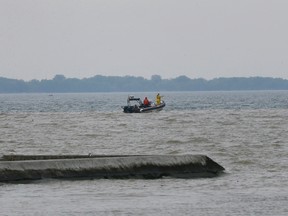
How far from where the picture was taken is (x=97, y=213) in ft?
58.5

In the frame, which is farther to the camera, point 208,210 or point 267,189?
point 267,189

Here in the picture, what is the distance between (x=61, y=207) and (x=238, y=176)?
27.8 ft

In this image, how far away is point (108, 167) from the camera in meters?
23.6

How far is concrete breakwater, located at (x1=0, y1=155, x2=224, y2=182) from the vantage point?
22.8m

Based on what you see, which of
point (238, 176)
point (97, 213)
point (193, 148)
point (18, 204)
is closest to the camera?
point (97, 213)

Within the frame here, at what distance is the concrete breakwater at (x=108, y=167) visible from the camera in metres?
22.8

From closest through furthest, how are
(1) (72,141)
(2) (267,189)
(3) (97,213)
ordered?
(3) (97,213), (2) (267,189), (1) (72,141)

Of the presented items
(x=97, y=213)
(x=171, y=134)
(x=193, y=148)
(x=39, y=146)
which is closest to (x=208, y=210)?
(x=97, y=213)

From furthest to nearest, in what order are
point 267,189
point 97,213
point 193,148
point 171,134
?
point 171,134
point 193,148
point 267,189
point 97,213

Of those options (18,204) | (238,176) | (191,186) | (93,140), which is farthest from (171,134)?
(18,204)

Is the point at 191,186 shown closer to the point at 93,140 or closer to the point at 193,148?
the point at 193,148

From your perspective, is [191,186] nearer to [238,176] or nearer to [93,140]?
[238,176]

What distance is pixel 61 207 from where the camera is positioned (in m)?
18.8

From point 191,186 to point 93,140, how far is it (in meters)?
25.3
